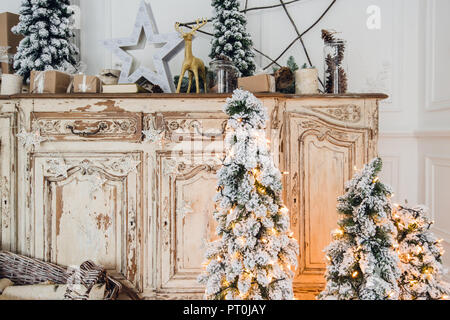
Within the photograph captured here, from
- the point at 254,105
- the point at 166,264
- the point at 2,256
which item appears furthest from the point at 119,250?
the point at 254,105

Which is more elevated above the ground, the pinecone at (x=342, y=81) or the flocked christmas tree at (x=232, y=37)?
the flocked christmas tree at (x=232, y=37)

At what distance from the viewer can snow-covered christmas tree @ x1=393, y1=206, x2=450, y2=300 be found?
1.51m

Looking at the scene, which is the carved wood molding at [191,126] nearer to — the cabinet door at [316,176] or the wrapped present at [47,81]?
the cabinet door at [316,176]

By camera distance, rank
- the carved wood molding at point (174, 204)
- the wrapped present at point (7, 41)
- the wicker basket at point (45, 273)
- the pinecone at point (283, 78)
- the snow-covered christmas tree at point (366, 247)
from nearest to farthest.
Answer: the snow-covered christmas tree at point (366, 247) < the wicker basket at point (45, 273) < the carved wood molding at point (174, 204) < the pinecone at point (283, 78) < the wrapped present at point (7, 41)

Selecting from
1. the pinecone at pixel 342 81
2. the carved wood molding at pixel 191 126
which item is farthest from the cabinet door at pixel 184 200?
the pinecone at pixel 342 81

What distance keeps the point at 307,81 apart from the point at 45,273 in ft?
6.68

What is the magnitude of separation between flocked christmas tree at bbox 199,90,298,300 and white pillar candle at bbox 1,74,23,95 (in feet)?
4.81

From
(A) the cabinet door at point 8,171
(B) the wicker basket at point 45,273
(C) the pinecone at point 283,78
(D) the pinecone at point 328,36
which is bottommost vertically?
(B) the wicker basket at point 45,273

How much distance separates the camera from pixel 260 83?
187 cm

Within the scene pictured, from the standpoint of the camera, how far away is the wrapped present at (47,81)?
1.91 meters

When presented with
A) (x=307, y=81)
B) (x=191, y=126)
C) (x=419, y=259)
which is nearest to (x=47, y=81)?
(x=191, y=126)

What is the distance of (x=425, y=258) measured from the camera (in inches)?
59.6

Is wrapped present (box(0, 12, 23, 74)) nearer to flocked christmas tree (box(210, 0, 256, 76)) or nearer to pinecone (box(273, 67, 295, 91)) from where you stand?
flocked christmas tree (box(210, 0, 256, 76))

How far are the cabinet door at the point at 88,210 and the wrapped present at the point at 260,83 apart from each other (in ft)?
2.61
